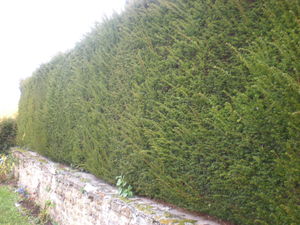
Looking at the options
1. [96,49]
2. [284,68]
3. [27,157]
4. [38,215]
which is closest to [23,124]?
[27,157]

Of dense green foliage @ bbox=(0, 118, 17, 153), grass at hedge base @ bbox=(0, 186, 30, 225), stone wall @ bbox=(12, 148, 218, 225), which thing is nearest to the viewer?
stone wall @ bbox=(12, 148, 218, 225)

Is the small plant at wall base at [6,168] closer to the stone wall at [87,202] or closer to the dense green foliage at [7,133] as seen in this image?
the dense green foliage at [7,133]

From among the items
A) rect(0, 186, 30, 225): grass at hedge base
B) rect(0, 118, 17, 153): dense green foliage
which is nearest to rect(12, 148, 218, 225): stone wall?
rect(0, 186, 30, 225): grass at hedge base

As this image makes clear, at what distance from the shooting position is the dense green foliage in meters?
12.1

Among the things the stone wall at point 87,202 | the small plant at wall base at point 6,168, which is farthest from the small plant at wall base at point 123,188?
the small plant at wall base at point 6,168

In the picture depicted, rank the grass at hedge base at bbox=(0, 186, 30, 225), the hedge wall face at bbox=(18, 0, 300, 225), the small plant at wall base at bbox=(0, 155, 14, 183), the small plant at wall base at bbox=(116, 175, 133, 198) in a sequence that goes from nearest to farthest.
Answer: the hedge wall face at bbox=(18, 0, 300, 225)
the small plant at wall base at bbox=(116, 175, 133, 198)
the grass at hedge base at bbox=(0, 186, 30, 225)
the small plant at wall base at bbox=(0, 155, 14, 183)

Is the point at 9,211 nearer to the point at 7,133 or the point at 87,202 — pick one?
the point at 87,202

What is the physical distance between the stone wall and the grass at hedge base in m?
0.53

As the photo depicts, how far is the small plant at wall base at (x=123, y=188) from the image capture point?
384cm

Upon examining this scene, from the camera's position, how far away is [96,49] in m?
5.20

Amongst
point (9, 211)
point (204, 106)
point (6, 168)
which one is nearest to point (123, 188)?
point (204, 106)

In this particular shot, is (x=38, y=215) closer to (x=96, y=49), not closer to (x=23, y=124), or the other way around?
(x=96, y=49)

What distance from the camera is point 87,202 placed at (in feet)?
14.4

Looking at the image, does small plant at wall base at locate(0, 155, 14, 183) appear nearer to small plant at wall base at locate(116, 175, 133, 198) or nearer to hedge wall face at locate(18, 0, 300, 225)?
hedge wall face at locate(18, 0, 300, 225)
